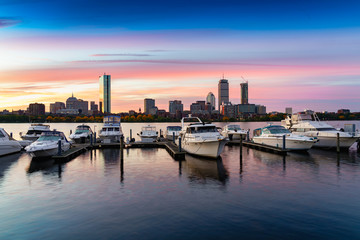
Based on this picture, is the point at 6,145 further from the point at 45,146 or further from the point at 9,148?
the point at 45,146

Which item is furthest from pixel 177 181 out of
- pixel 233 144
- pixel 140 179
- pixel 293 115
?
pixel 293 115

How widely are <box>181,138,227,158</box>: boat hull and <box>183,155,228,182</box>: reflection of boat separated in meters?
0.77

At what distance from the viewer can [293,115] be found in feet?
163

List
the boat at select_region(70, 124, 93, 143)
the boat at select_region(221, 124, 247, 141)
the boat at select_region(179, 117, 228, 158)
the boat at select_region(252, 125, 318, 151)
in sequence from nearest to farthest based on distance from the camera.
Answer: the boat at select_region(179, 117, 228, 158) → the boat at select_region(252, 125, 318, 151) → the boat at select_region(70, 124, 93, 143) → the boat at select_region(221, 124, 247, 141)

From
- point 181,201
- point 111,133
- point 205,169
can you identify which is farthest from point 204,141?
point 111,133

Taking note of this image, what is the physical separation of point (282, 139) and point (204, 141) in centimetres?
1302

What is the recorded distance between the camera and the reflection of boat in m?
23.4

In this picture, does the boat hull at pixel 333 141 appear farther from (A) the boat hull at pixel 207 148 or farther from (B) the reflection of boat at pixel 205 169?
(B) the reflection of boat at pixel 205 169

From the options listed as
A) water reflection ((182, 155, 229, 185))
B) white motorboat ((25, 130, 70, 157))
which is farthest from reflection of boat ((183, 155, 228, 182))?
white motorboat ((25, 130, 70, 157))

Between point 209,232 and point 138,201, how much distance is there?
589 cm

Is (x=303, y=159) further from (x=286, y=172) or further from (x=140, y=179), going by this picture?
(x=140, y=179)

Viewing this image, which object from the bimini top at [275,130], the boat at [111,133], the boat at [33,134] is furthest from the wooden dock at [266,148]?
the boat at [33,134]

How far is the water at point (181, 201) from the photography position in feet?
40.7

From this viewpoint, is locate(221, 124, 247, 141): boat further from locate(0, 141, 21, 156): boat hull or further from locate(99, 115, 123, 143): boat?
locate(0, 141, 21, 156): boat hull
